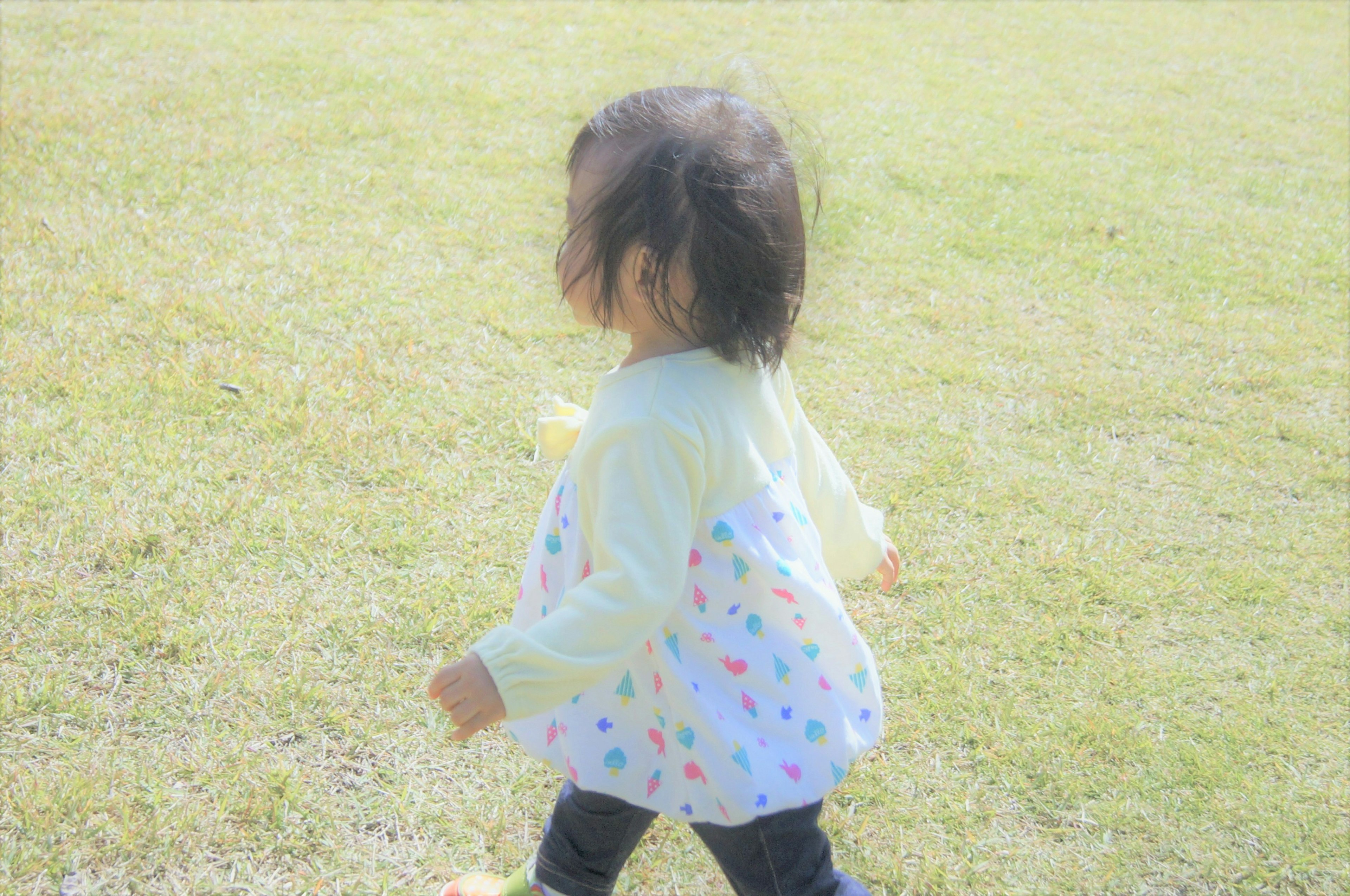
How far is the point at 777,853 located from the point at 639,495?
0.56 meters

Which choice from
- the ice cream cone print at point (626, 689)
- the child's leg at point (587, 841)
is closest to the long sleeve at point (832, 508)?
the ice cream cone print at point (626, 689)

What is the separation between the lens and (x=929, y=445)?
10.7 feet

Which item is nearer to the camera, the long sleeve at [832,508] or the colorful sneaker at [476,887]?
the long sleeve at [832,508]

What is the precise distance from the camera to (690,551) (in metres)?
1.42

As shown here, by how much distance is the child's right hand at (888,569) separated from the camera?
6.09ft

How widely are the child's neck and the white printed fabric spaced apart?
19 centimetres

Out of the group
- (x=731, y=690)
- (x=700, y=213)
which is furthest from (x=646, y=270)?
(x=731, y=690)

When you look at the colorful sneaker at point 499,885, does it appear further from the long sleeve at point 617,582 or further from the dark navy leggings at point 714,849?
the long sleeve at point 617,582

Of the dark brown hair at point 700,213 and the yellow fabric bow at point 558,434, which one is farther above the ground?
the dark brown hair at point 700,213

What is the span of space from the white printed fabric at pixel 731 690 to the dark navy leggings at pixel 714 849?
2.9 inches

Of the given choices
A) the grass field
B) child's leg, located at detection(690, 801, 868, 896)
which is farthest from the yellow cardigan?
the grass field

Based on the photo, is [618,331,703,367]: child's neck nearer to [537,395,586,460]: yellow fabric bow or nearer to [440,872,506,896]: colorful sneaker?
[537,395,586,460]: yellow fabric bow

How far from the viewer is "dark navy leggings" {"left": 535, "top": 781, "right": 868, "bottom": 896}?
58.5 inches

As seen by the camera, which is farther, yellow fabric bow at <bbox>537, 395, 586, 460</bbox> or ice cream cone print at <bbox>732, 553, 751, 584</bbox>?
yellow fabric bow at <bbox>537, 395, 586, 460</bbox>
